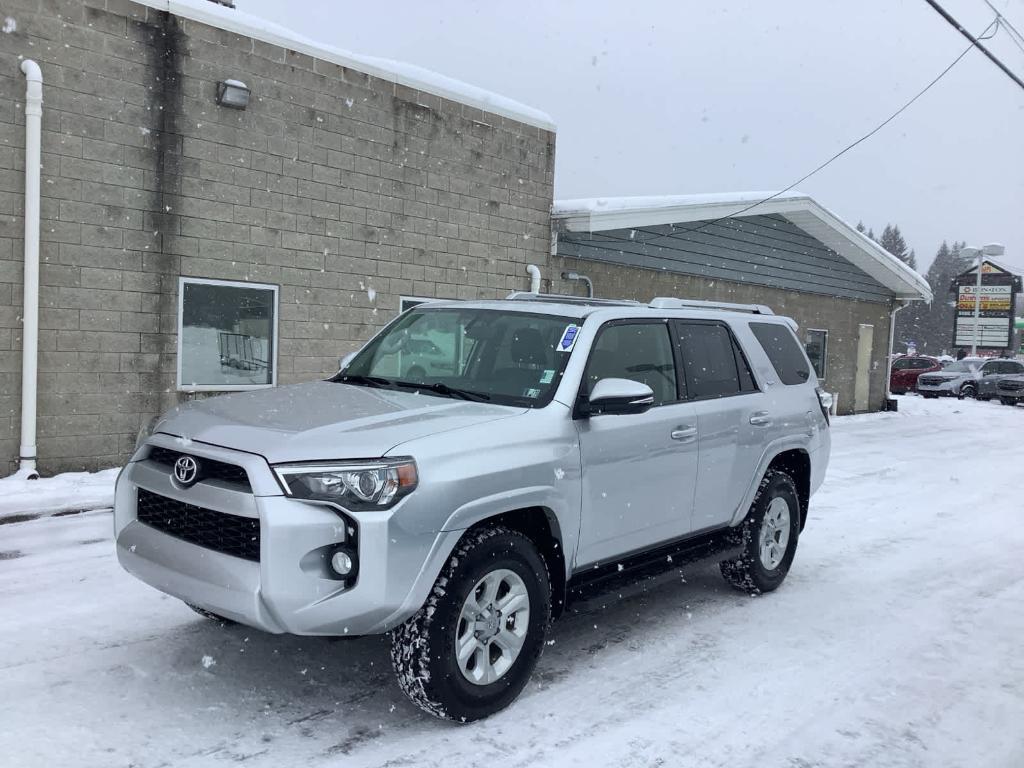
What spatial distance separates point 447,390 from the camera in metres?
4.55

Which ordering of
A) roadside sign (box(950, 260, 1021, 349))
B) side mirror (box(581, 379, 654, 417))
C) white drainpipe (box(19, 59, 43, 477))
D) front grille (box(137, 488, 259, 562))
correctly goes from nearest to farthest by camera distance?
1. front grille (box(137, 488, 259, 562))
2. side mirror (box(581, 379, 654, 417))
3. white drainpipe (box(19, 59, 43, 477))
4. roadside sign (box(950, 260, 1021, 349))

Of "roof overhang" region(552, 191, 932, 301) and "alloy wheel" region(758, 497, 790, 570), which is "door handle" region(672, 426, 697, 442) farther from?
"roof overhang" region(552, 191, 932, 301)

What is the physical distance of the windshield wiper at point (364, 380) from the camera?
16.0 feet

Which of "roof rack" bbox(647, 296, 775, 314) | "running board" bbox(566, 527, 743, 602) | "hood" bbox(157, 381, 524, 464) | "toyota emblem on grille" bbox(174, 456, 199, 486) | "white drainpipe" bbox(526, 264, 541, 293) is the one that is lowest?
"running board" bbox(566, 527, 743, 602)

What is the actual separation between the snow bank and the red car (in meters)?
31.1

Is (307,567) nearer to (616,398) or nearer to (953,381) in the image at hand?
(616,398)

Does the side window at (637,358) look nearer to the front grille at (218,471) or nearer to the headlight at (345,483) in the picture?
the headlight at (345,483)

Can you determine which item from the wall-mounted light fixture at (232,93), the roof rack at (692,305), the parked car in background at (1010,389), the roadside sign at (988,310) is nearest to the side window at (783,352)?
the roof rack at (692,305)

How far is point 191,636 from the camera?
4699 millimetres

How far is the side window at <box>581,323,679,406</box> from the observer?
15.4ft

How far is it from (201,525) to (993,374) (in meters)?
32.9

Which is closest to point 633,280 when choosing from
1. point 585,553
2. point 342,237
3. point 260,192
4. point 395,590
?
point 342,237

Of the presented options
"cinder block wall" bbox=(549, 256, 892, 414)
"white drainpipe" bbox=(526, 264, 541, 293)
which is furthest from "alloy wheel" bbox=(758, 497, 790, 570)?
"cinder block wall" bbox=(549, 256, 892, 414)

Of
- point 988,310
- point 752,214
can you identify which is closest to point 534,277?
point 752,214
